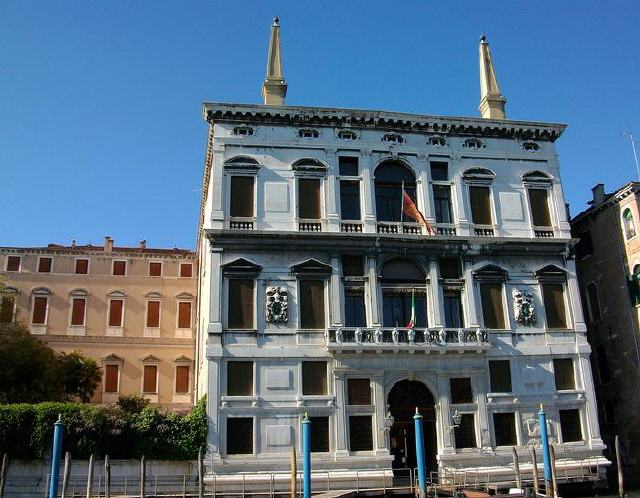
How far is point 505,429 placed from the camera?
23938 mm

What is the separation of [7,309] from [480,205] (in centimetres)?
2512

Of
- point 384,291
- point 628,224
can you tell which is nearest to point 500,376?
point 384,291

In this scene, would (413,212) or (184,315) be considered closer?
(413,212)

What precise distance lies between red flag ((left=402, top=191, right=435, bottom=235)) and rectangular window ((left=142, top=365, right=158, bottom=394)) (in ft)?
60.3

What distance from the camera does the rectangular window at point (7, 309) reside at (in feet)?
113

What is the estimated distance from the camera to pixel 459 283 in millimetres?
25312

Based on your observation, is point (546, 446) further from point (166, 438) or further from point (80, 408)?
point (80, 408)

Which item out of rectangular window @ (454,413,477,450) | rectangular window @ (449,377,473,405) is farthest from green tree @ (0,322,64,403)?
rectangular window @ (454,413,477,450)

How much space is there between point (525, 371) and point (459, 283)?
159 inches

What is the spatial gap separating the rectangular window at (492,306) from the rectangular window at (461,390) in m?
2.37

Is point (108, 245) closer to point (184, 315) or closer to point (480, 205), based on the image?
point (184, 315)

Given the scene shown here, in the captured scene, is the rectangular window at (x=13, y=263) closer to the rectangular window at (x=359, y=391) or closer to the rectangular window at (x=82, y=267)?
the rectangular window at (x=82, y=267)

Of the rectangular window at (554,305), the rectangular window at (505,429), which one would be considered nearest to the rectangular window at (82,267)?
the rectangular window at (505,429)

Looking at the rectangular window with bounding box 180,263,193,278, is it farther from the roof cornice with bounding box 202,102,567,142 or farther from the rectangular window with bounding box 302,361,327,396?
the rectangular window with bounding box 302,361,327,396
